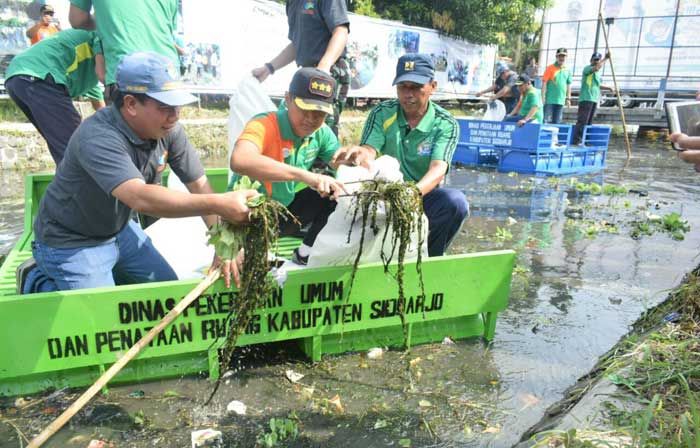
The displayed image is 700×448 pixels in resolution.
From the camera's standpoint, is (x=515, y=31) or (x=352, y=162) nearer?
(x=352, y=162)

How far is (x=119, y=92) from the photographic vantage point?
8.12 ft

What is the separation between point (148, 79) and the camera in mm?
2377

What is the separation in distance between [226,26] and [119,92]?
967 cm

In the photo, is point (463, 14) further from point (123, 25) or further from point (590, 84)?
point (123, 25)

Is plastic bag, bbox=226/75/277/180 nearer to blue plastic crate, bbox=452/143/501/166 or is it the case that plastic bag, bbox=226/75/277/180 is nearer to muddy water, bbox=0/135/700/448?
muddy water, bbox=0/135/700/448

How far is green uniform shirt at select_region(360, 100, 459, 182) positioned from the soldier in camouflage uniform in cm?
41

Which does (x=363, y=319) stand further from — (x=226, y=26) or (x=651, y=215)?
(x=226, y=26)

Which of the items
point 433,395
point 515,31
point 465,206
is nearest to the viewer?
point 433,395

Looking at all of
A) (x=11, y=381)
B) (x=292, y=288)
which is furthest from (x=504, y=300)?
(x=11, y=381)

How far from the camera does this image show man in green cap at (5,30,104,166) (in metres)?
3.43

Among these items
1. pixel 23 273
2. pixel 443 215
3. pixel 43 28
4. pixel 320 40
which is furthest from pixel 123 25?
pixel 43 28

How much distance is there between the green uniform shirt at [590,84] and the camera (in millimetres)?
10945

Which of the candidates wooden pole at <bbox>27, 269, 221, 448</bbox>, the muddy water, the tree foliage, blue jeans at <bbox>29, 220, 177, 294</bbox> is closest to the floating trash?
the muddy water

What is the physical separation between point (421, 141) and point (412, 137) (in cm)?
7
